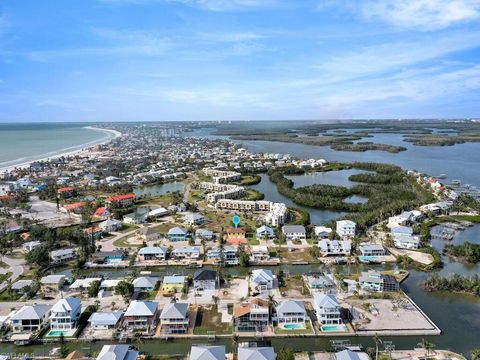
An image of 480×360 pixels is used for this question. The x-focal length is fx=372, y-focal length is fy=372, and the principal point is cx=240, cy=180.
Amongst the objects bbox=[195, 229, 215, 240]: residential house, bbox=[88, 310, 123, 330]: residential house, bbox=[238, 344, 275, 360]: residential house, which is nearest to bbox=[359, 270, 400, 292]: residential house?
bbox=[238, 344, 275, 360]: residential house

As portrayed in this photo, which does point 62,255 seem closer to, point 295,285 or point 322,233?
point 295,285

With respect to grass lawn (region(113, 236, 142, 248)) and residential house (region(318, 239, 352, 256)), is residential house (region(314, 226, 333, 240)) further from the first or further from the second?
grass lawn (region(113, 236, 142, 248))

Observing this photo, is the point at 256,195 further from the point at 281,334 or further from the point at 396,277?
the point at 281,334

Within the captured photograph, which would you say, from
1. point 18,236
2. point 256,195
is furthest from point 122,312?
point 256,195

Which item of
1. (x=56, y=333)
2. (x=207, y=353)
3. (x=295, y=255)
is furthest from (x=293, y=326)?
(x=56, y=333)

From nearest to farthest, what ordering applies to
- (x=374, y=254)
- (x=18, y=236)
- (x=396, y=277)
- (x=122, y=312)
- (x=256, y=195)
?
(x=122, y=312) < (x=396, y=277) < (x=374, y=254) < (x=18, y=236) < (x=256, y=195)

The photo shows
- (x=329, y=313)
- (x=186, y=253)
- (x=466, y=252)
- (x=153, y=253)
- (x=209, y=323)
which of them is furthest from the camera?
(x=186, y=253)

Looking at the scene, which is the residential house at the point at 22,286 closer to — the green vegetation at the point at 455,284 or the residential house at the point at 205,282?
the residential house at the point at 205,282
